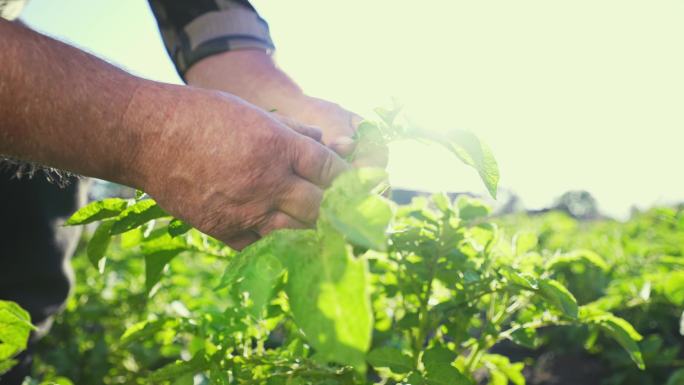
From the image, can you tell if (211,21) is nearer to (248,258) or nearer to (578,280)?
(248,258)

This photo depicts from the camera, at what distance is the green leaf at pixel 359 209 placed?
574 millimetres

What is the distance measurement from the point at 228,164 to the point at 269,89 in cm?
79

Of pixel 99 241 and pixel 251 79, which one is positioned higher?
pixel 251 79

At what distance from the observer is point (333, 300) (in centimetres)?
54

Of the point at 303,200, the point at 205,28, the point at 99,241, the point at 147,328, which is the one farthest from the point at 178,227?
the point at 205,28

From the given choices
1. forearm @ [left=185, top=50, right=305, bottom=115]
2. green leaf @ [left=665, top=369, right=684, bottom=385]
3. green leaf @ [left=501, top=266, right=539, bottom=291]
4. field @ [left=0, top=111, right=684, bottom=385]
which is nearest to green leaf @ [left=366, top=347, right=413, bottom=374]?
field @ [left=0, top=111, right=684, bottom=385]

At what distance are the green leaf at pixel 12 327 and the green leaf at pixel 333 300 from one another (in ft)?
3.02

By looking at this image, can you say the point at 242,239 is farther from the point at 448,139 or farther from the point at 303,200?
the point at 448,139

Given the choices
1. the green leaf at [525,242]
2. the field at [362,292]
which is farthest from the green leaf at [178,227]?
the green leaf at [525,242]

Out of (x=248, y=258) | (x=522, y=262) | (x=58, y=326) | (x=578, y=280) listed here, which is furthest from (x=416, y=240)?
(x=578, y=280)

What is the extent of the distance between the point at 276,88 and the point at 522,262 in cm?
88

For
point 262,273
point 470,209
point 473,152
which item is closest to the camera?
point 262,273

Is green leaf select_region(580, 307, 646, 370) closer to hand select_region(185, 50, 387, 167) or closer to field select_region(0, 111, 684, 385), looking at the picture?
field select_region(0, 111, 684, 385)

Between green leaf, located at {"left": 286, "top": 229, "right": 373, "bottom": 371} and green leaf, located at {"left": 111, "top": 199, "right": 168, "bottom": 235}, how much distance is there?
554 mm
